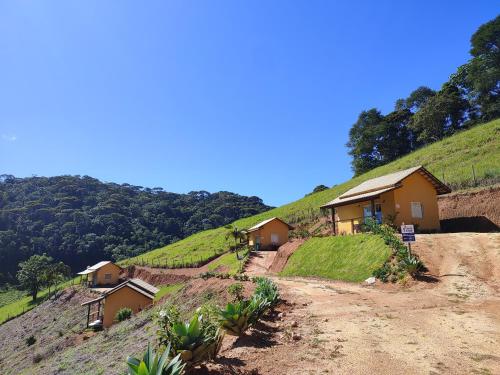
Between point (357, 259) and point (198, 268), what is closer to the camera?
point (357, 259)

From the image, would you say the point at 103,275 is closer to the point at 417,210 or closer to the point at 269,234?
the point at 269,234

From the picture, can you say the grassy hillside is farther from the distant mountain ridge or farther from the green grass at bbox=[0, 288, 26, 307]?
the distant mountain ridge

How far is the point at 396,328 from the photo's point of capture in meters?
9.02

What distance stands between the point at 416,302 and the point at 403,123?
3001 inches

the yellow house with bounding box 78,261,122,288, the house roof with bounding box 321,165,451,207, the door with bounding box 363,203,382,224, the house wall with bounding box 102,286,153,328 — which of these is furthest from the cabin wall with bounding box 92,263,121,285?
the door with bounding box 363,203,382,224

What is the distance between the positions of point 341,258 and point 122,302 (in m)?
21.4

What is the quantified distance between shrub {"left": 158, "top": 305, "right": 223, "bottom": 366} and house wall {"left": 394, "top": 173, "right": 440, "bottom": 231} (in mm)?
21689

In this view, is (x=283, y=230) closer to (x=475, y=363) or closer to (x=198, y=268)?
(x=198, y=268)

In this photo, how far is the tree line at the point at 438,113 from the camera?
62562mm

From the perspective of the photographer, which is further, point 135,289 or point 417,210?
point 135,289

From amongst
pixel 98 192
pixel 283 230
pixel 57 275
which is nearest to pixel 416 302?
pixel 283 230

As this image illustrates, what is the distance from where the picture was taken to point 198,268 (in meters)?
50.3

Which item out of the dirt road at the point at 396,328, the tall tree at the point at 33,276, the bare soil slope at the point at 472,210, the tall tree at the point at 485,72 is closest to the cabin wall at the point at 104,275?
the tall tree at the point at 33,276

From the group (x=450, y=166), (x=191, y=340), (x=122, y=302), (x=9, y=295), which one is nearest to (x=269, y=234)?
(x=122, y=302)
